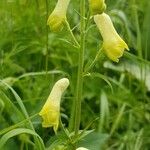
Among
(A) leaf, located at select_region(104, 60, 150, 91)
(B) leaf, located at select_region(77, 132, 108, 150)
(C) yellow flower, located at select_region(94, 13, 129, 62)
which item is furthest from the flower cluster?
(A) leaf, located at select_region(104, 60, 150, 91)

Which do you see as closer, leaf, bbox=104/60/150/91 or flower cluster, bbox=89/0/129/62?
flower cluster, bbox=89/0/129/62

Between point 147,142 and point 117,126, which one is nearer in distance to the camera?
point 147,142

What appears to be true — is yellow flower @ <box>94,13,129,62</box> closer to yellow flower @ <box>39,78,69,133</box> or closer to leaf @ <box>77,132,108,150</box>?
yellow flower @ <box>39,78,69,133</box>

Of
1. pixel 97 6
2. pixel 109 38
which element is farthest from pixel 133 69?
pixel 97 6

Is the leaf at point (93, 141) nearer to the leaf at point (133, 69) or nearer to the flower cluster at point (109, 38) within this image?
the flower cluster at point (109, 38)

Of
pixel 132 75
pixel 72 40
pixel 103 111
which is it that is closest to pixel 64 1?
pixel 72 40

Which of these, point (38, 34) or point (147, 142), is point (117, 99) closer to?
point (147, 142)

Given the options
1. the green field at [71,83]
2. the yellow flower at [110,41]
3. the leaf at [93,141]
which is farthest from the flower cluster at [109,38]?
the leaf at [93,141]

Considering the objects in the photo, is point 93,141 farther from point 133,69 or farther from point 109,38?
point 133,69

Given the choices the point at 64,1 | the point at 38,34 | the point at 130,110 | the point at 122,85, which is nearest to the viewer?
the point at 64,1
